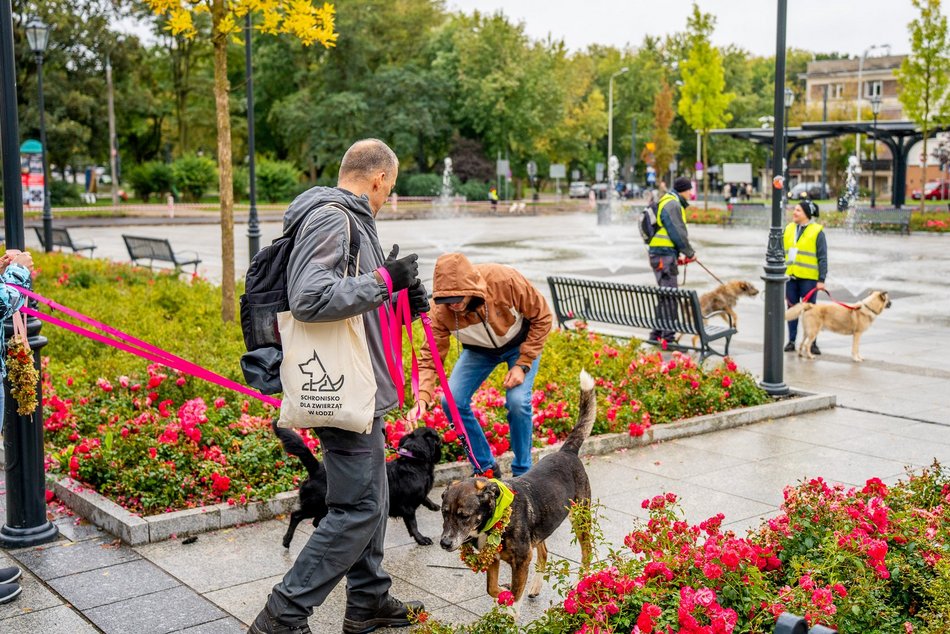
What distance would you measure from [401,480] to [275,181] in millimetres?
56356

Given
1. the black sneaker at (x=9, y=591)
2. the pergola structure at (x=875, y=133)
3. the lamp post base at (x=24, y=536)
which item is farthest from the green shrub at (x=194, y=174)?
the black sneaker at (x=9, y=591)

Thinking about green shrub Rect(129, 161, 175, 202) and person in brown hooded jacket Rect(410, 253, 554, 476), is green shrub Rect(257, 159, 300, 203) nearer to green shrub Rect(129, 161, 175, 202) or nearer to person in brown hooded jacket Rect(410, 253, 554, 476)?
green shrub Rect(129, 161, 175, 202)

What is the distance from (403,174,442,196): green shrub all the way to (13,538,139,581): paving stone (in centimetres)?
5565

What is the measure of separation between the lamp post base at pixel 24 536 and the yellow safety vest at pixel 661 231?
853 centimetres

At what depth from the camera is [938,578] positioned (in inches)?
156

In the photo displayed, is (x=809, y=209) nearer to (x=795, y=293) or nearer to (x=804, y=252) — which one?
(x=804, y=252)

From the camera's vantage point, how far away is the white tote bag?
13.1ft

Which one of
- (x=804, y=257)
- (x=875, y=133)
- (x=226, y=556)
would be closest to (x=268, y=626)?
(x=226, y=556)

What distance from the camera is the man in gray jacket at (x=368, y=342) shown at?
3.93 meters

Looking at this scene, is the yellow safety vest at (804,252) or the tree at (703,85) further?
the tree at (703,85)

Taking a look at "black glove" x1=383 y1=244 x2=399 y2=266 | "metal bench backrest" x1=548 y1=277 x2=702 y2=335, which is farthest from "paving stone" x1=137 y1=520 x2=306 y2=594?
"metal bench backrest" x1=548 y1=277 x2=702 y2=335

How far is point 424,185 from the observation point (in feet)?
200

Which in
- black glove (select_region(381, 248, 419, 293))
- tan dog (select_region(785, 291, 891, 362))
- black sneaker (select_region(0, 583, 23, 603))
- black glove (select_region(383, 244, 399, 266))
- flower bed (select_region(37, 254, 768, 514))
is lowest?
black sneaker (select_region(0, 583, 23, 603))

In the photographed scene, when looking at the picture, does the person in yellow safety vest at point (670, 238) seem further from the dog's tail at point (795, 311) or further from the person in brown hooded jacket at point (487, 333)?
the person in brown hooded jacket at point (487, 333)
